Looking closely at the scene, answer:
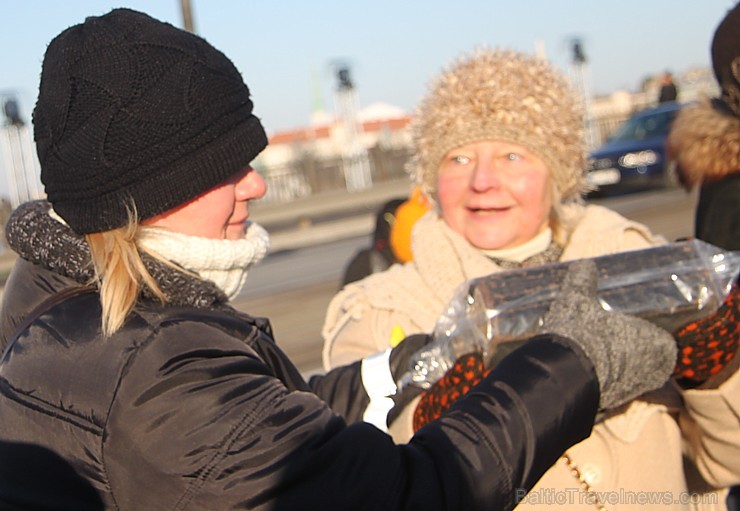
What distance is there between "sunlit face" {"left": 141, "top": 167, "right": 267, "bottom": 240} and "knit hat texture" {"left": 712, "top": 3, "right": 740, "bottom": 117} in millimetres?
1777

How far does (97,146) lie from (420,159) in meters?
1.54

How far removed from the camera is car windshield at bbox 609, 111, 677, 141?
18.8 meters

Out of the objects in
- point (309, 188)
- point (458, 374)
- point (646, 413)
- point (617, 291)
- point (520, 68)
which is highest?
point (520, 68)

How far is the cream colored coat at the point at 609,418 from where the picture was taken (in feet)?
7.64

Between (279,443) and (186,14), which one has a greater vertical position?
(186,14)

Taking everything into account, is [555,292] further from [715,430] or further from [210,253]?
[210,253]

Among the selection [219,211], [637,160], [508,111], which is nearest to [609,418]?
[508,111]

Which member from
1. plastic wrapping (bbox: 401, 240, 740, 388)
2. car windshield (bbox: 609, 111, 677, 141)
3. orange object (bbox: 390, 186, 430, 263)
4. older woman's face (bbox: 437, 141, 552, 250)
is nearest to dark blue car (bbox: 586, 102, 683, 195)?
car windshield (bbox: 609, 111, 677, 141)

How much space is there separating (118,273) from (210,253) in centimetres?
23

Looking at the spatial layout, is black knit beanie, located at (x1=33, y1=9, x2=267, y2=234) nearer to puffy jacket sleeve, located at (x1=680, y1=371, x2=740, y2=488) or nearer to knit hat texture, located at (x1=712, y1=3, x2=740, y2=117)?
puffy jacket sleeve, located at (x1=680, y1=371, x2=740, y2=488)

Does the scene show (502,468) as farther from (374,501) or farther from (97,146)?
(97,146)

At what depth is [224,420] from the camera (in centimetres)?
155

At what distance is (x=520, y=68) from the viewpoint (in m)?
2.96

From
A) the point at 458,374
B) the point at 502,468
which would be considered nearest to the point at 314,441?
the point at 502,468
